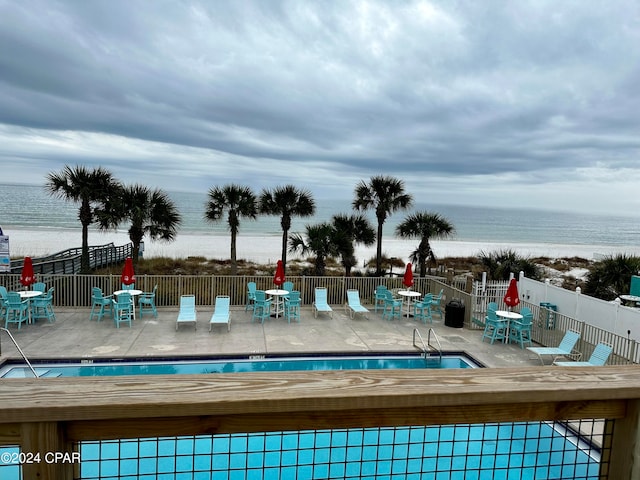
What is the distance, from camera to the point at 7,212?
201 feet

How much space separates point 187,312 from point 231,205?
6.71 metres

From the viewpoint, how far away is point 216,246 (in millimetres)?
44469

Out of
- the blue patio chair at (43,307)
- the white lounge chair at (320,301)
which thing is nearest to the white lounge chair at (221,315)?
the white lounge chair at (320,301)

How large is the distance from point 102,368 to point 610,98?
18846mm

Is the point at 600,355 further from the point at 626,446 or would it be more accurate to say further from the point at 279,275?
the point at 626,446

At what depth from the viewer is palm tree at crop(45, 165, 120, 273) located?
1465cm

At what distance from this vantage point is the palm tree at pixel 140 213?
1466 centimetres

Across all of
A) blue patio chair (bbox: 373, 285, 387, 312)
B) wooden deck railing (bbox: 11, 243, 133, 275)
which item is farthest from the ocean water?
blue patio chair (bbox: 373, 285, 387, 312)

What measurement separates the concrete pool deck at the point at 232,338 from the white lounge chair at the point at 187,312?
0.27 metres

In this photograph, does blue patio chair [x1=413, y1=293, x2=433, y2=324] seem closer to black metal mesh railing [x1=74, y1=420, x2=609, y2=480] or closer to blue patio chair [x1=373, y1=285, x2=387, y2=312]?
blue patio chair [x1=373, y1=285, x2=387, y2=312]

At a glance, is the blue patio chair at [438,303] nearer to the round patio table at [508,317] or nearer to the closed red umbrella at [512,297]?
the round patio table at [508,317]

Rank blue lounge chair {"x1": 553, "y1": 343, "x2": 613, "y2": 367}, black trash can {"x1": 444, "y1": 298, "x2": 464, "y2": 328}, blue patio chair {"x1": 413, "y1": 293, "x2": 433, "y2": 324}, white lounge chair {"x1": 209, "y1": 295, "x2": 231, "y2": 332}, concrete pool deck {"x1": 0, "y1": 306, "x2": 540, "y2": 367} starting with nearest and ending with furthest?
blue lounge chair {"x1": 553, "y1": 343, "x2": 613, "y2": 367} < concrete pool deck {"x1": 0, "y1": 306, "x2": 540, "y2": 367} < white lounge chair {"x1": 209, "y1": 295, "x2": 231, "y2": 332} < black trash can {"x1": 444, "y1": 298, "x2": 464, "y2": 328} < blue patio chair {"x1": 413, "y1": 293, "x2": 433, "y2": 324}

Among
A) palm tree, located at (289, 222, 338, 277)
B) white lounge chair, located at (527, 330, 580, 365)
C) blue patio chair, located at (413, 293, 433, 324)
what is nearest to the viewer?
white lounge chair, located at (527, 330, 580, 365)

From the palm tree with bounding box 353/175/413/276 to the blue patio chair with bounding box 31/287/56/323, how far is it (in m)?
12.4
